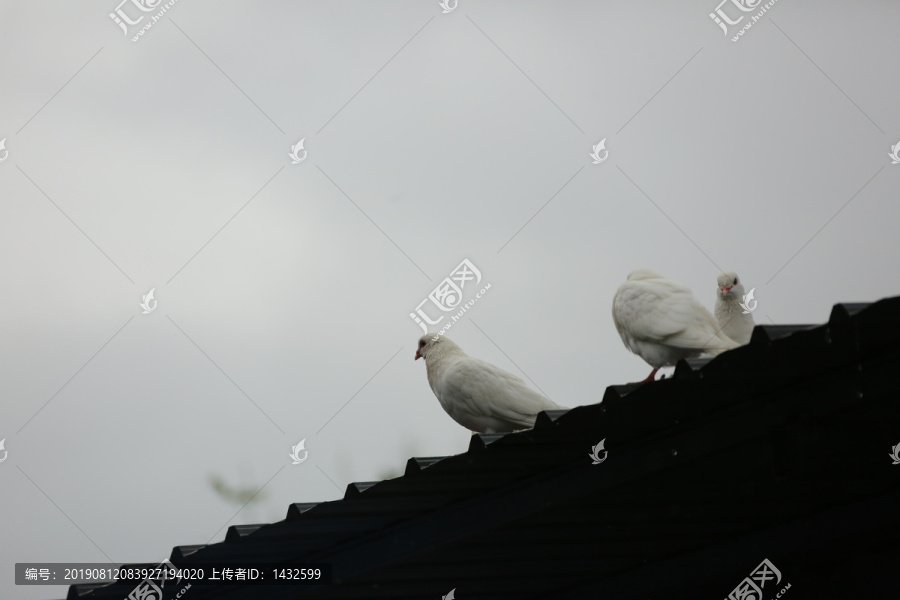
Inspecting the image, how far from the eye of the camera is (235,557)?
4.45 meters

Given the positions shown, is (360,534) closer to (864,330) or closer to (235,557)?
(235,557)

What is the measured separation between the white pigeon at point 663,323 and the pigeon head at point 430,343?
210 cm

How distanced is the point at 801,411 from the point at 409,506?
1.79m

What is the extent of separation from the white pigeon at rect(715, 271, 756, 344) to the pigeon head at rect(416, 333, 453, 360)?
2555 millimetres

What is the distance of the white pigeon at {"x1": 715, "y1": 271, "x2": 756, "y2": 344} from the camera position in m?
5.47

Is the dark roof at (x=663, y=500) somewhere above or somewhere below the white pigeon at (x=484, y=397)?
below

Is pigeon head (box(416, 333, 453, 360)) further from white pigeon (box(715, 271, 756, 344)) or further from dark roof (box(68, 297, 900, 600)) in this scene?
dark roof (box(68, 297, 900, 600))

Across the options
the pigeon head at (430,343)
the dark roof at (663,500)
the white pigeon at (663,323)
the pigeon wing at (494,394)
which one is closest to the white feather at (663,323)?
the white pigeon at (663,323)

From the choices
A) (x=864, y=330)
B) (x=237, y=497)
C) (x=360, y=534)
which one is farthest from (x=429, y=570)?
(x=237, y=497)

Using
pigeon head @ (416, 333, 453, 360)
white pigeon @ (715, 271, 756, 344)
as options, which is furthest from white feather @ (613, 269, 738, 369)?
pigeon head @ (416, 333, 453, 360)

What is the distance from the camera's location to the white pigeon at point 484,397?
646 centimetres

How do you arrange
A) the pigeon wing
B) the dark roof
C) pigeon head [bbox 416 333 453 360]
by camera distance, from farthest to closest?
pigeon head [bbox 416 333 453 360], the pigeon wing, the dark roof

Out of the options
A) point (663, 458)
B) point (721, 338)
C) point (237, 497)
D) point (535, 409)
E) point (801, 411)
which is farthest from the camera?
point (237, 497)

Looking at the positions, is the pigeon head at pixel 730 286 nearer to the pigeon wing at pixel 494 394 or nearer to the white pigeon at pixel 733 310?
the white pigeon at pixel 733 310
